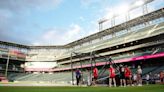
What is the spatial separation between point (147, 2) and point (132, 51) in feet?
54.4

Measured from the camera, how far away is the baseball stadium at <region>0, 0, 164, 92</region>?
83.6 ft

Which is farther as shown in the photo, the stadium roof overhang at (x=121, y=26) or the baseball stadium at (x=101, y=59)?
the stadium roof overhang at (x=121, y=26)

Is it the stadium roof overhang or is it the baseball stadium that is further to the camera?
the stadium roof overhang

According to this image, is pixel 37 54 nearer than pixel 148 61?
No

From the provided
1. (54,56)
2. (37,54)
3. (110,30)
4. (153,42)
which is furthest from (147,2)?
(37,54)

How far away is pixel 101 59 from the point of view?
5334cm

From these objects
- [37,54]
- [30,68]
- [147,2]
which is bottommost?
[30,68]

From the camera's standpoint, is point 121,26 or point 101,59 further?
point 121,26

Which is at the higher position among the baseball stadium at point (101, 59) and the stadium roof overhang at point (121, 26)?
the stadium roof overhang at point (121, 26)

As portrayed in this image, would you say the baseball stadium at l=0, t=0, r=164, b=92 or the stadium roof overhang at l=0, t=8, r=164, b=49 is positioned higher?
the stadium roof overhang at l=0, t=8, r=164, b=49

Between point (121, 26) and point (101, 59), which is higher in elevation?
point (121, 26)

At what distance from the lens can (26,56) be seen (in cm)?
8988

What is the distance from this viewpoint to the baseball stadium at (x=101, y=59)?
83.6 ft

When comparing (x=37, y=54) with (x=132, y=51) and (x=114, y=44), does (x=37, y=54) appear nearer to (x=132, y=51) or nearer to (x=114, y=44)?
(x=114, y=44)
